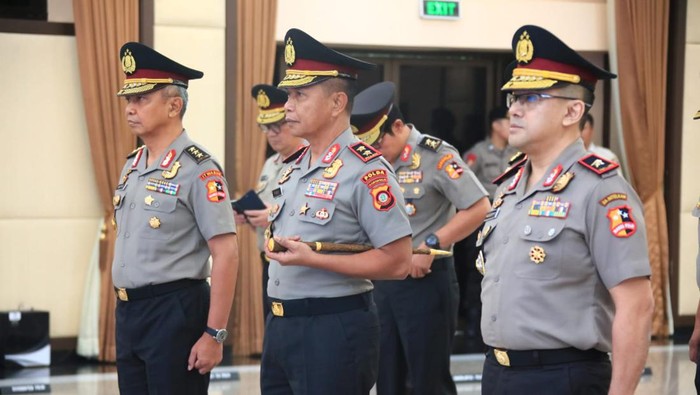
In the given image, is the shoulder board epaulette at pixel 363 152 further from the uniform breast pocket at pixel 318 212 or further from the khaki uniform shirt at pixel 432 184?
the khaki uniform shirt at pixel 432 184

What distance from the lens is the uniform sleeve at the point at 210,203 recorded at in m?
3.54

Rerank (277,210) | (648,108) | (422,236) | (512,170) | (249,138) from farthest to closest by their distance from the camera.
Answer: (648,108) < (249,138) < (422,236) < (277,210) < (512,170)

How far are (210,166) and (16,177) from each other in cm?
355

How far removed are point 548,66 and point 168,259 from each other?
1514 mm

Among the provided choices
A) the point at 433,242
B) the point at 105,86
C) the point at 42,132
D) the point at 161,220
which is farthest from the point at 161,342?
the point at 42,132

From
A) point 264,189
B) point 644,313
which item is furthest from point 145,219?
point 264,189

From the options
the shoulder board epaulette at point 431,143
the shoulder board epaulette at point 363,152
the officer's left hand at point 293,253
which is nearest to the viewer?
the officer's left hand at point 293,253

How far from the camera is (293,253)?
9.70 ft

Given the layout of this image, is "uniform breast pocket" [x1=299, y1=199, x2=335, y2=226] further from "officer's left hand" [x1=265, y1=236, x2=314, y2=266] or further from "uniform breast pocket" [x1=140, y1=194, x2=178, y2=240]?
"uniform breast pocket" [x1=140, y1=194, x2=178, y2=240]

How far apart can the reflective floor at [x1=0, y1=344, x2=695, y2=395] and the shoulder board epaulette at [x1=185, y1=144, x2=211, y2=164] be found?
261 centimetres

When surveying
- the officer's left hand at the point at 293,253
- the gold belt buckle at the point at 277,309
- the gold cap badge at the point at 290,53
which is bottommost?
the gold belt buckle at the point at 277,309

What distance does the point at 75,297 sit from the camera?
691cm

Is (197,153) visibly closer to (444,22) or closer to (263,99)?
(263,99)

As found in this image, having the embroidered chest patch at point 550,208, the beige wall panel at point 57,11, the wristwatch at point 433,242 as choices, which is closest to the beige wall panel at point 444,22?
the beige wall panel at point 57,11
